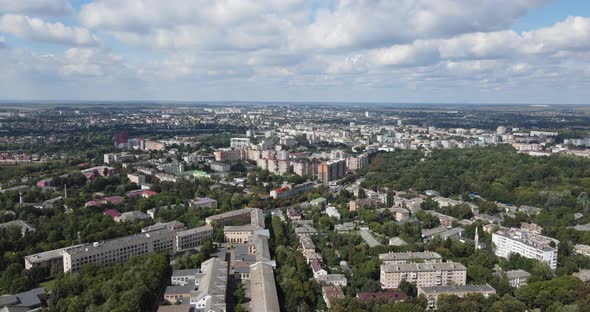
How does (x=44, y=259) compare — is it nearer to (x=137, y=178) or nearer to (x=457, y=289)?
(x=457, y=289)

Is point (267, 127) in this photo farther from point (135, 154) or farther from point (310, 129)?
point (135, 154)

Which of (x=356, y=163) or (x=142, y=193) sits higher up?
(x=356, y=163)

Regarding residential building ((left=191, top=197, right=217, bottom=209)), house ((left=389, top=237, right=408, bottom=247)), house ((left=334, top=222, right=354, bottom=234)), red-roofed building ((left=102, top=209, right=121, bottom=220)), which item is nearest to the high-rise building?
residential building ((left=191, top=197, right=217, bottom=209))

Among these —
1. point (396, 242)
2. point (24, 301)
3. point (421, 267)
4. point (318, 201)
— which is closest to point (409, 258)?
point (421, 267)

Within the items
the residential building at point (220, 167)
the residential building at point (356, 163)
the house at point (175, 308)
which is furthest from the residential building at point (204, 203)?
the residential building at point (356, 163)

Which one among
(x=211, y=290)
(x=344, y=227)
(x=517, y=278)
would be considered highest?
(x=211, y=290)

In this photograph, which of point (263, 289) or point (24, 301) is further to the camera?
point (263, 289)

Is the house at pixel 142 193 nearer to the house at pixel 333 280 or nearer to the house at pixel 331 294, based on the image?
the house at pixel 333 280
